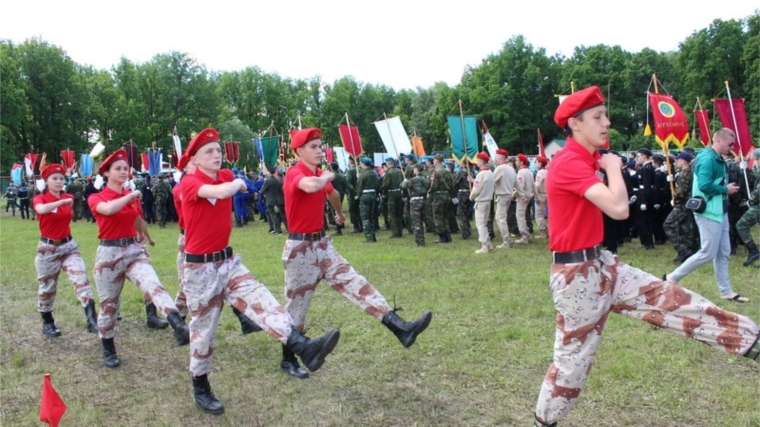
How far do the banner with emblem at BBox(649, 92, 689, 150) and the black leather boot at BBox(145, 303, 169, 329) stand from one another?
916cm

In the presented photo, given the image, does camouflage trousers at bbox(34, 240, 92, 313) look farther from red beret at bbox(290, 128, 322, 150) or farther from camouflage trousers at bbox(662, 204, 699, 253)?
camouflage trousers at bbox(662, 204, 699, 253)

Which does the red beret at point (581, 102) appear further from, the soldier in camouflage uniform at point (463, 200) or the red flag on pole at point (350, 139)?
the red flag on pole at point (350, 139)

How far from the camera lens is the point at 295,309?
5.16 m

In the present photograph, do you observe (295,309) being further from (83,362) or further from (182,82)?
(182,82)

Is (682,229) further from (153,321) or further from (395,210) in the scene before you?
(153,321)

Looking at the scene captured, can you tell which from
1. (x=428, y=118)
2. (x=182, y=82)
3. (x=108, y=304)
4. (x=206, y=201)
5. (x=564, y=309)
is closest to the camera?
(x=564, y=309)

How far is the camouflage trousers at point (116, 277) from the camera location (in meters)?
5.79

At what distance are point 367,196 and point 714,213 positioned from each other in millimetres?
9036

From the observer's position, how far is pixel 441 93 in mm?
61656

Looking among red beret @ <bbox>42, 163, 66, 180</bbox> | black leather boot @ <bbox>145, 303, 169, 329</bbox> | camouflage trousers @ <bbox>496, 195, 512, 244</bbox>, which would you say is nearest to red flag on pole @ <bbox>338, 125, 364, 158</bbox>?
camouflage trousers @ <bbox>496, 195, 512, 244</bbox>

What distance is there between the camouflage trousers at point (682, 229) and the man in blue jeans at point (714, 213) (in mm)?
2947

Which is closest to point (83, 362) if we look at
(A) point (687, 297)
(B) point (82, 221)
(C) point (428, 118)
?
(A) point (687, 297)

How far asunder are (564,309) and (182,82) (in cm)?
6276

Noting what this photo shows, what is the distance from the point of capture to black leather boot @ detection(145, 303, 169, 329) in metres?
7.06
